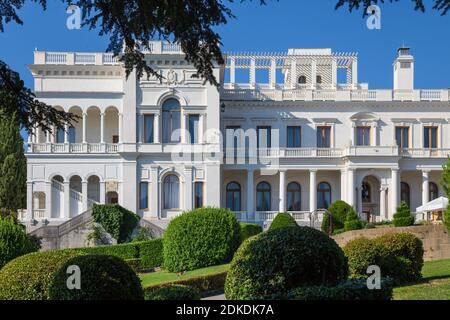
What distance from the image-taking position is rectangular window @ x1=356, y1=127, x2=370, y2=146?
1886 inches

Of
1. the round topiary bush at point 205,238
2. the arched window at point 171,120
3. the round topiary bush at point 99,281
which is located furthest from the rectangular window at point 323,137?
the round topiary bush at point 99,281

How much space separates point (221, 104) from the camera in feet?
151

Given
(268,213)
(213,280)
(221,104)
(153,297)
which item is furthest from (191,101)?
(153,297)

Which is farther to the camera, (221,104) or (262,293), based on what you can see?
(221,104)

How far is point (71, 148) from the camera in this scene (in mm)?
44531

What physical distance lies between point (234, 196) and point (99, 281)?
36359mm

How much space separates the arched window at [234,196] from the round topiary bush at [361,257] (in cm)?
3086

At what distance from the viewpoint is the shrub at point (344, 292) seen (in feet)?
35.6

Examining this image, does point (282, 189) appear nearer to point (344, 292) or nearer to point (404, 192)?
point (404, 192)

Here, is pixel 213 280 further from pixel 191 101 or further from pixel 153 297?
pixel 191 101

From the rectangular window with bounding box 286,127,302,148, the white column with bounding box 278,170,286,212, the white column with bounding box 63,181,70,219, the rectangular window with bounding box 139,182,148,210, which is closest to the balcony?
the white column with bounding box 63,181,70,219

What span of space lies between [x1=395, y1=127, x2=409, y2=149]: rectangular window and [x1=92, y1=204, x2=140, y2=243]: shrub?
22.9 meters

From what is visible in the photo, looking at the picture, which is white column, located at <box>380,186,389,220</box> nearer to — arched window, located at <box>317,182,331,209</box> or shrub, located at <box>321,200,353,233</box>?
arched window, located at <box>317,182,331,209</box>

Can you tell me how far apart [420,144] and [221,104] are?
16.4m
